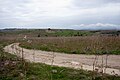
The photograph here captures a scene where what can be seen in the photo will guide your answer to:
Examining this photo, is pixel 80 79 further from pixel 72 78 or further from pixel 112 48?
pixel 112 48

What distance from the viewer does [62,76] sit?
1119 cm

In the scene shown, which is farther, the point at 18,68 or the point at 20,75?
the point at 18,68

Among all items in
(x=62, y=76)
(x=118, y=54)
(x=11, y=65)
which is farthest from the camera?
(x=118, y=54)

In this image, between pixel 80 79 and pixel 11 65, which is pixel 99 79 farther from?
pixel 11 65

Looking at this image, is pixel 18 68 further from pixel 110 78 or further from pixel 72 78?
pixel 110 78

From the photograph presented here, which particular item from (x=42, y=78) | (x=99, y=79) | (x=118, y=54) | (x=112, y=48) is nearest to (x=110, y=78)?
(x=99, y=79)

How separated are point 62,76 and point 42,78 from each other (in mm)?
1134

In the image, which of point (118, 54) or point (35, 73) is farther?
point (118, 54)

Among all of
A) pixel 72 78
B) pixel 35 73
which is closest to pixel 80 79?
pixel 72 78

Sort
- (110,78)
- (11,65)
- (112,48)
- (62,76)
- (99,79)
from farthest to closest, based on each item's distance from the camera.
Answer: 1. (112,48)
2. (11,65)
3. (62,76)
4. (110,78)
5. (99,79)

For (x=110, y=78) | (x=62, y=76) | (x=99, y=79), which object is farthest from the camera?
(x=62, y=76)

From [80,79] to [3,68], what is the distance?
344cm

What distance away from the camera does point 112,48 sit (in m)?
24.2

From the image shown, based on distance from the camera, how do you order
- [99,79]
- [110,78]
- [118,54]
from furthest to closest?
[118,54] < [110,78] < [99,79]
